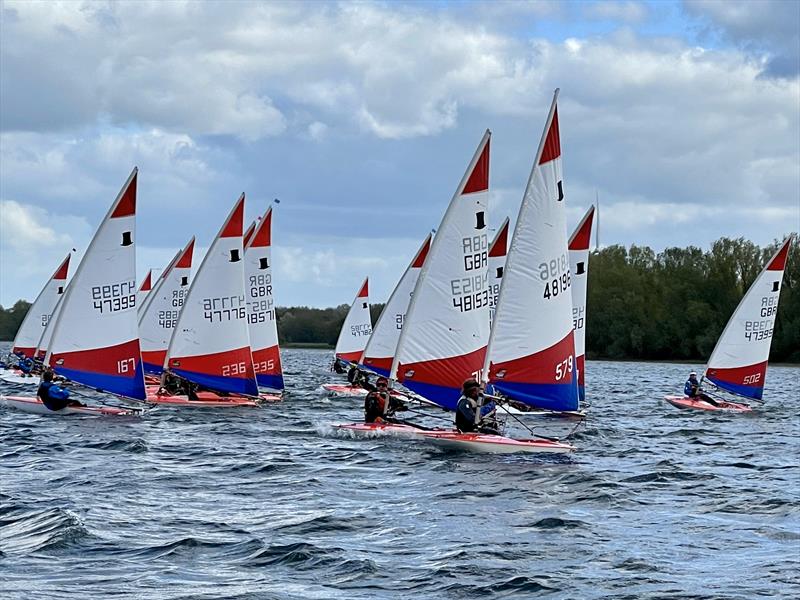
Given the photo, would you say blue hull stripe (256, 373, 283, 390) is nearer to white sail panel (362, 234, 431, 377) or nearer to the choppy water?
white sail panel (362, 234, 431, 377)

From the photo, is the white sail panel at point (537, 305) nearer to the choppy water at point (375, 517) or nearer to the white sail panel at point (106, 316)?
the choppy water at point (375, 517)

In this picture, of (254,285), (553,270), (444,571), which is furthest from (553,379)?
(254,285)

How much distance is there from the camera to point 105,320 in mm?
31094

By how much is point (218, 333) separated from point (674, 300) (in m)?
72.8

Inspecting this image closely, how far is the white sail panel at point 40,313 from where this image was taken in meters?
58.8

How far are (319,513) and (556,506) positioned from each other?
11.7ft

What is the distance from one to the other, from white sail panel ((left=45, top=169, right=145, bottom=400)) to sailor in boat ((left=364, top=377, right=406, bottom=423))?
7.13 m

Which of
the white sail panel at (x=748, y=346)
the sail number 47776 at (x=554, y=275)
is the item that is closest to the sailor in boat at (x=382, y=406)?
the sail number 47776 at (x=554, y=275)

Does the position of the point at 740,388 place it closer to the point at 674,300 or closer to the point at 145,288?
the point at 145,288

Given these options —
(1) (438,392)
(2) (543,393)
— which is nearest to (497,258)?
(1) (438,392)

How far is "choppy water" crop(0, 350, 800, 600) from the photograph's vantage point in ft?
43.6

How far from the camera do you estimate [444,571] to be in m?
13.9

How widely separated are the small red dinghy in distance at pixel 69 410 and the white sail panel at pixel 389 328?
1342 centimetres

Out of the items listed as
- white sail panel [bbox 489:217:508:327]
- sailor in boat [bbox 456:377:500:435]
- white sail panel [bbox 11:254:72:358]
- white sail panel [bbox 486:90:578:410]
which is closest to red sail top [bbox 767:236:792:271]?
white sail panel [bbox 489:217:508:327]
